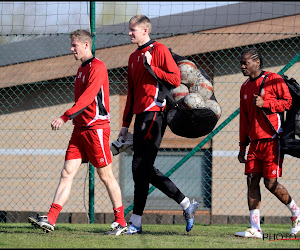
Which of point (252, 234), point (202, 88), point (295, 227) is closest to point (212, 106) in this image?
point (202, 88)

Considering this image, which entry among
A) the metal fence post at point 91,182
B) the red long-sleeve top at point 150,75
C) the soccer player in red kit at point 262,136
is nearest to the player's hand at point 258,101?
the soccer player in red kit at point 262,136

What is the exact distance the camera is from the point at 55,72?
32.0 feet

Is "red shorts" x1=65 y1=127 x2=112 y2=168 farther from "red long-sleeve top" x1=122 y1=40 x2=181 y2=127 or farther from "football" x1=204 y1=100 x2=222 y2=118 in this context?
"football" x1=204 y1=100 x2=222 y2=118

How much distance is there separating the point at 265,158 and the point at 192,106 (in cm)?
98

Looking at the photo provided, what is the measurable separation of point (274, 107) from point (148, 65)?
1.36m

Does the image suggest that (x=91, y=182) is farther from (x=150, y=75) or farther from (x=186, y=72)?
(x=186, y=72)

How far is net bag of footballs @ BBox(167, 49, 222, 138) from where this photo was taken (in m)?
6.27

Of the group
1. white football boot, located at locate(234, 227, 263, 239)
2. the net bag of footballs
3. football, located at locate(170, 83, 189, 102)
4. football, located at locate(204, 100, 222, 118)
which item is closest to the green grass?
white football boot, located at locate(234, 227, 263, 239)

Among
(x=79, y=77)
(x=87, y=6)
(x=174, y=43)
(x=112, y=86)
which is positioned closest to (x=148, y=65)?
(x=79, y=77)

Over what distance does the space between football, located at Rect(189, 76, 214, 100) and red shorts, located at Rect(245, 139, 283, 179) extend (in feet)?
2.38

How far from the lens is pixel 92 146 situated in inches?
253

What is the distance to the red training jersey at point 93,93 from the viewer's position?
20.7ft

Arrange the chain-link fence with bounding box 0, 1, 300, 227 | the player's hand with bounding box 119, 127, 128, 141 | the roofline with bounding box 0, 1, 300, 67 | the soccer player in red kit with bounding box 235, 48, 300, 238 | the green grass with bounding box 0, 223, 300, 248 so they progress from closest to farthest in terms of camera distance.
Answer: the green grass with bounding box 0, 223, 300, 248 < the soccer player in red kit with bounding box 235, 48, 300, 238 < the player's hand with bounding box 119, 127, 128, 141 < the roofline with bounding box 0, 1, 300, 67 < the chain-link fence with bounding box 0, 1, 300, 227

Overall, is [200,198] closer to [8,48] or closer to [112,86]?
[112,86]
